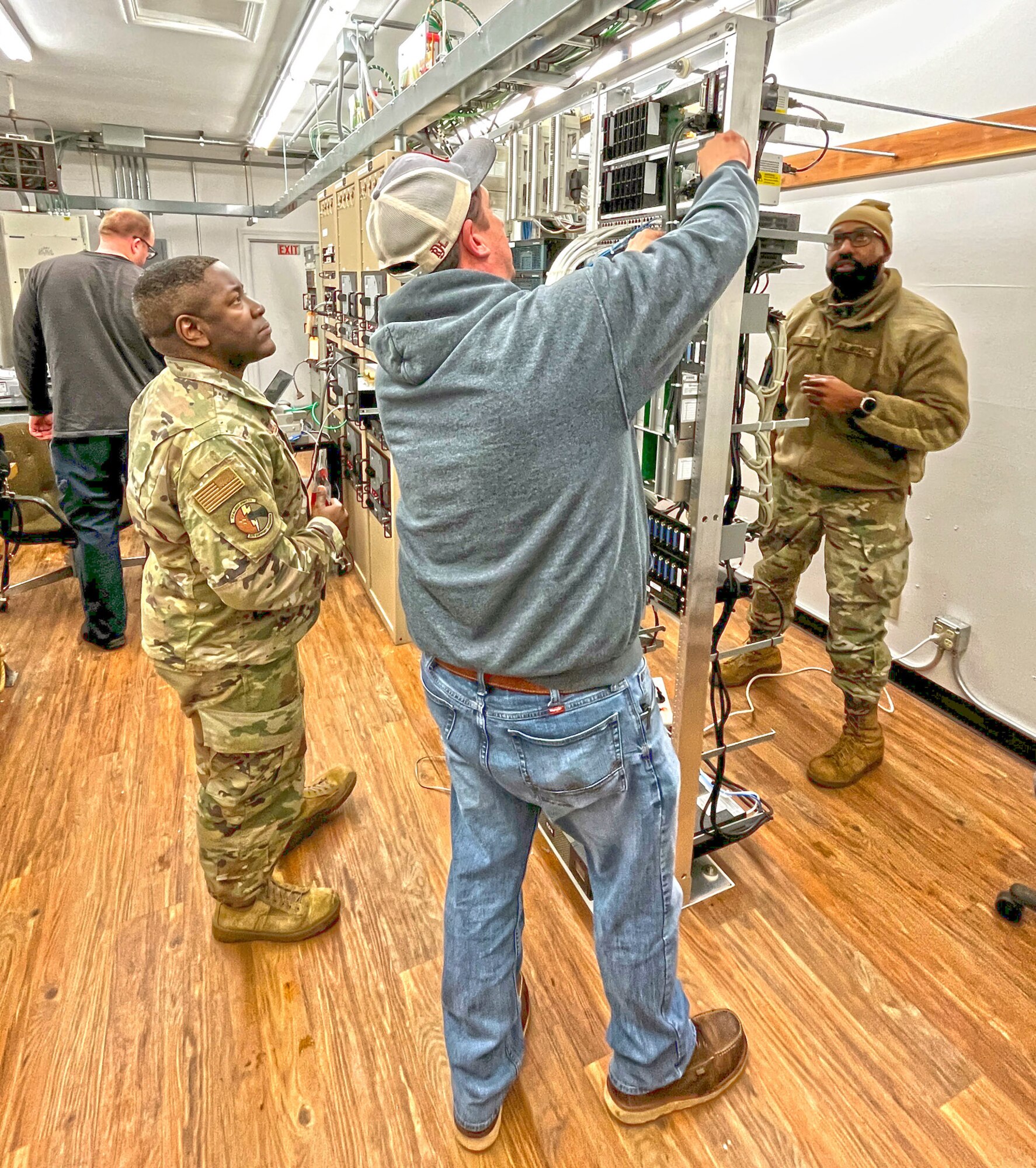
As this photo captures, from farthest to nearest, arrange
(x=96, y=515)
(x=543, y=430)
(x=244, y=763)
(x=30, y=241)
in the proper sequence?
(x=30, y=241) < (x=96, y=515) < (x=244, y=763) < (x=543, y=430)

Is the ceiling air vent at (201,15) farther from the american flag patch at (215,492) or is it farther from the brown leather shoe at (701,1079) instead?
the brown leather shoe at (701,1079)

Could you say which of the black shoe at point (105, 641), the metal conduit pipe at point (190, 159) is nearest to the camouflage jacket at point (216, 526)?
the black shoe at point (105, 641)

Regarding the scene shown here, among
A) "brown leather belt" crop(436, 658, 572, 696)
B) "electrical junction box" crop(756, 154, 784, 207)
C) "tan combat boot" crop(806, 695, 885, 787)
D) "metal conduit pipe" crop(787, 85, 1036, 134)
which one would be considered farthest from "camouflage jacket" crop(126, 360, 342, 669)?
"tan combat boot" crop(806, 695, 885, 787)

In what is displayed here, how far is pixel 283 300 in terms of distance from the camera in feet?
28.0

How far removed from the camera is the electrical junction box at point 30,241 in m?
5.66

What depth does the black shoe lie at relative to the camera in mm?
3406

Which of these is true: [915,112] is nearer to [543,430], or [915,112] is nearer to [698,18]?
[698,18]

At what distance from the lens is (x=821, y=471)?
2.54 metres

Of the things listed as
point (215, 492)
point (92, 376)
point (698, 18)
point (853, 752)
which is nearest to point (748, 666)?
point (853, 752)

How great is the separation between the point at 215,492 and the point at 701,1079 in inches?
58.4

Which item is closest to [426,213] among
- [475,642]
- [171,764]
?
[475,642]

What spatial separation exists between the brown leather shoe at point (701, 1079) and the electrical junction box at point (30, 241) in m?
6.53

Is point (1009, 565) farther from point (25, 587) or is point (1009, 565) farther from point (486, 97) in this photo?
point (25, 587)

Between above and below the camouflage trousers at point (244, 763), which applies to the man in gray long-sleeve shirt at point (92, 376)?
above
